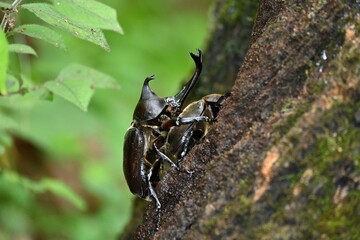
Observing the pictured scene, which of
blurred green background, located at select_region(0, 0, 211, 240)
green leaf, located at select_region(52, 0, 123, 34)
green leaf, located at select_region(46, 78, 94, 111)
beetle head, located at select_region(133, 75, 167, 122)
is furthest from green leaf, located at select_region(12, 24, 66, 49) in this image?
blurred green background, located at select_region(0, 0, 211, 240)

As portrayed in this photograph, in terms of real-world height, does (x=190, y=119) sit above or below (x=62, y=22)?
below

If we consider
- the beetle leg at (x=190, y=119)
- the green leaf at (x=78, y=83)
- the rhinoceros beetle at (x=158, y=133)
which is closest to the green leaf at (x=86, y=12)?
the rhinoceros beetle at (x=158, y=133)

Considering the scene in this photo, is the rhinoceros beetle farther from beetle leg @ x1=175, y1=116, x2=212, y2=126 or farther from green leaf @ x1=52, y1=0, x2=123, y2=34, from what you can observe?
green leaf @ x1=52, y1=0, x2=123, y2=34

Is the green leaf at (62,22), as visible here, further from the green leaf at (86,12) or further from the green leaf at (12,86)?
the green leaf at (12,86)

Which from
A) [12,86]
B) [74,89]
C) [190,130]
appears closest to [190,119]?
[190,130]

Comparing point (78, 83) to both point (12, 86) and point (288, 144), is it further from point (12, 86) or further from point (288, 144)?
point (288, 144)

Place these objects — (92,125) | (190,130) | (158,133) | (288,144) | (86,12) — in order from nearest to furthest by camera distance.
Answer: (288,144)
(86,12)
(190,130)
(158,133)
(92,125)
